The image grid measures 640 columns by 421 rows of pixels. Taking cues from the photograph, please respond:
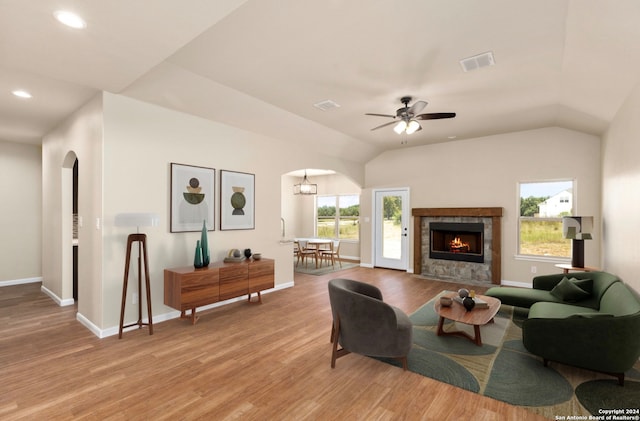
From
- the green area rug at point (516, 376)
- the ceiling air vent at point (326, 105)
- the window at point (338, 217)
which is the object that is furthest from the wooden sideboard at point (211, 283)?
the window at point (338, 217)

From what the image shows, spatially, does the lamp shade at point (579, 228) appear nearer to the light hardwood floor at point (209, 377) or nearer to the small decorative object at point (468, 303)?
the small decorative object at point (468, 303)

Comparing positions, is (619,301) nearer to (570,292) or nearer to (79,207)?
(570,292)

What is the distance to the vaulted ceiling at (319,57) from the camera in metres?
2.27

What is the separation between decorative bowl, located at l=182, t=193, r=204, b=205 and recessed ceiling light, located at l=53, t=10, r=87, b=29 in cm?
236

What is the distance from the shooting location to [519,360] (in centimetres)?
299

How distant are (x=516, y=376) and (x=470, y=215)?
429 cm

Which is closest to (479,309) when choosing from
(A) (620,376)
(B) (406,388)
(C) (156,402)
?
(A) (620,376)

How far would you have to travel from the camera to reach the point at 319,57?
313 cm

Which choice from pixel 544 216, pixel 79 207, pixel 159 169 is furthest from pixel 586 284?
pixel 79 207

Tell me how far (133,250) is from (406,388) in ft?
11.2

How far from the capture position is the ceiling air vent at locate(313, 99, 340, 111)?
174 inches

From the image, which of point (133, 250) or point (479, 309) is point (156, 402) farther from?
point (479, 309)

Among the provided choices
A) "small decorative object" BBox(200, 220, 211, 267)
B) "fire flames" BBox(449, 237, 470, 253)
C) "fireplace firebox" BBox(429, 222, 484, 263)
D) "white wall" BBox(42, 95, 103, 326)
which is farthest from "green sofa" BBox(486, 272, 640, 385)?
"white wall" BBox(42, 95, 103, 326)

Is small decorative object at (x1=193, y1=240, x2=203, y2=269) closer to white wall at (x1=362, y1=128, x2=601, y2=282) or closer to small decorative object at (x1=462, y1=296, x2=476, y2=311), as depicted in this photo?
small decorative object at (x1=462, y1=296, x2=476, y2=311)
